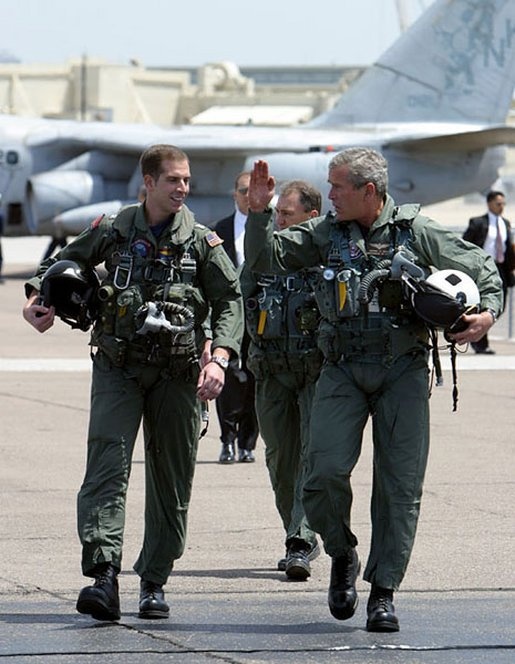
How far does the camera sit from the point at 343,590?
6348mm

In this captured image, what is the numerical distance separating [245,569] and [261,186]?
86.5 inches

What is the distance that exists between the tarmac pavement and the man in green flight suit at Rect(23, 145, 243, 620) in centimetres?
35

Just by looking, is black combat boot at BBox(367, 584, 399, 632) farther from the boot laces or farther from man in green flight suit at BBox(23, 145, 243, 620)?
man in green flight suit at BBox(23, 145, 243, 620)

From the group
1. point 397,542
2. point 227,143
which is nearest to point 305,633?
point 397,542

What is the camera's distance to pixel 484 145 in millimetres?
34344

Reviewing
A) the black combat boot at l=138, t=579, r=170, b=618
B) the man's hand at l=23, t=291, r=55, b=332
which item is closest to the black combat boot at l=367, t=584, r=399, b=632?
the black combat boot at l=138, t=579, r=170, b=618

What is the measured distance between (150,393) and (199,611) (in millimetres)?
928

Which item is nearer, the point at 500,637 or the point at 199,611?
the point at 500,637

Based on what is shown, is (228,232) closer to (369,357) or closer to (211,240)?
(211,240)

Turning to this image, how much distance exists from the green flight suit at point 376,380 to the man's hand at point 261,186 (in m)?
0.07

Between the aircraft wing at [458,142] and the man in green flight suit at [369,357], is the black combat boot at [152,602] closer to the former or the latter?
the man in green flight suit at [369,357]

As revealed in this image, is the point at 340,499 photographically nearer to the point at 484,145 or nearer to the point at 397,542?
the point at 397,542

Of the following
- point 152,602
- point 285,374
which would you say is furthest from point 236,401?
point 152,602

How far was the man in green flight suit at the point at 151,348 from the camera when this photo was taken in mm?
6547
